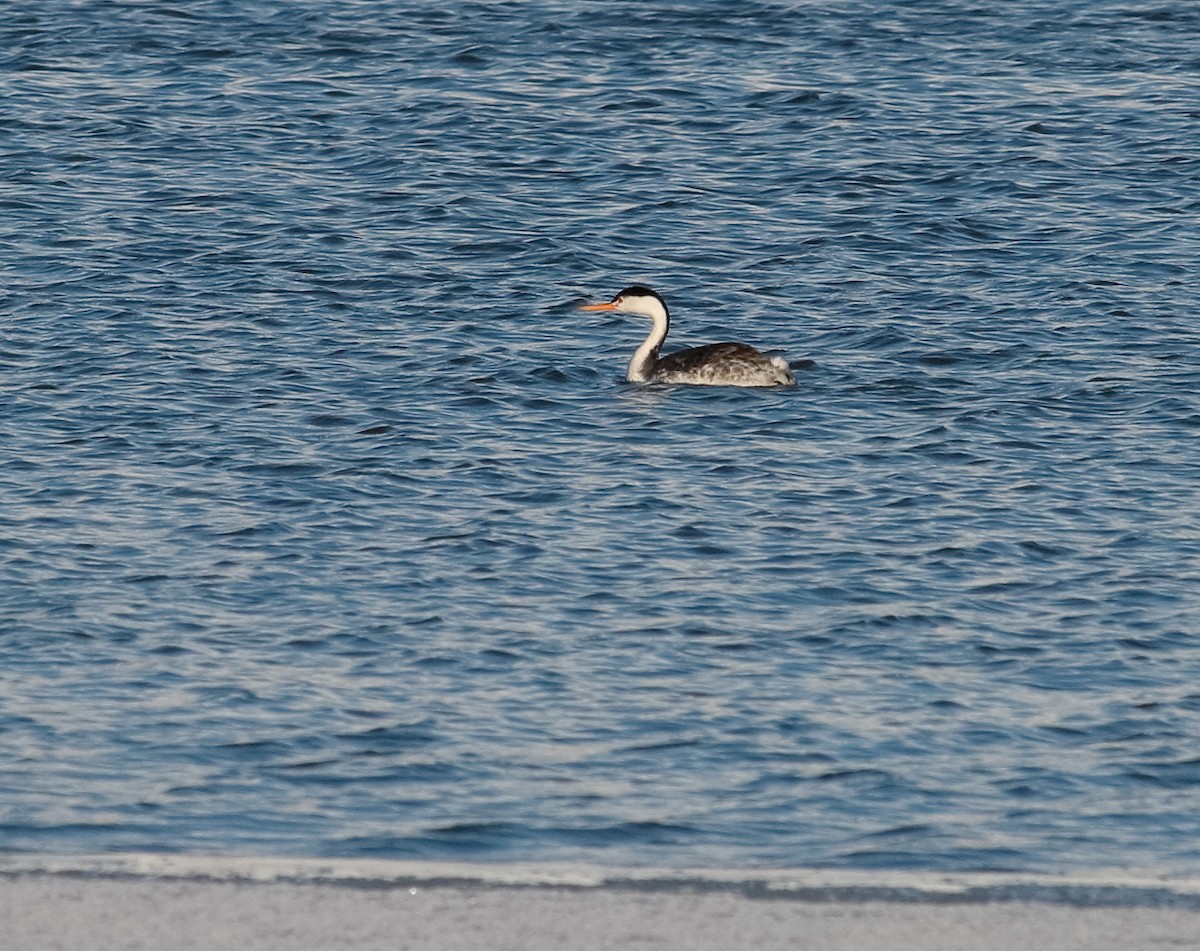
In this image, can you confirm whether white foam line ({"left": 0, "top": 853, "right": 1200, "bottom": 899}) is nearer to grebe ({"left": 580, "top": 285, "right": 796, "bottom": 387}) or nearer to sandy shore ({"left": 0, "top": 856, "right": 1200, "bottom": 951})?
sandy shore ({"left": 0, "top": 856, "right": 1200, "bottom": 951})

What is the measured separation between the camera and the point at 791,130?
2789 cm

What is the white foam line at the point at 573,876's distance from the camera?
30.3 ft

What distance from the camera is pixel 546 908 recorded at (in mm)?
8961

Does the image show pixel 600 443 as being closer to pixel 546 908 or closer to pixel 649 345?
pixel 649 345

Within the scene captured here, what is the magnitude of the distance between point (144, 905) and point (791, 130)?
20.4m

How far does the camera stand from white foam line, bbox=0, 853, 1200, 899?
30.3 ft

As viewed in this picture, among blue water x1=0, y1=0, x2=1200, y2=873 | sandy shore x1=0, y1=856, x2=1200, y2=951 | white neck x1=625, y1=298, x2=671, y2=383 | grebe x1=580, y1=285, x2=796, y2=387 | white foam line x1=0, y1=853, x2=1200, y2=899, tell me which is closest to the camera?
sandy shore x1=0, y1=856, x2=1200, y2=951

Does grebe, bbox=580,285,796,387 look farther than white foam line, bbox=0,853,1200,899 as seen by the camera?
Yes

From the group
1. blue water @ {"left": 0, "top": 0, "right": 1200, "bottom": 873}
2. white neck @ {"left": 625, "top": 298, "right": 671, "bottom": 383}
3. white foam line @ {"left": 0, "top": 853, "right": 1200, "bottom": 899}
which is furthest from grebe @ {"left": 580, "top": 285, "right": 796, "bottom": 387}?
white foam line @ {"left": 0, "top": 853, "right": 1200, "bottom": 899}

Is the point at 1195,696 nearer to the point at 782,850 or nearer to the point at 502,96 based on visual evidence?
the point at 782,850

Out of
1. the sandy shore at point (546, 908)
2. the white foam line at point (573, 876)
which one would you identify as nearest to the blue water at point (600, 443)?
the white foam line at point (573, 876)

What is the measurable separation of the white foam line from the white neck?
1029 cm

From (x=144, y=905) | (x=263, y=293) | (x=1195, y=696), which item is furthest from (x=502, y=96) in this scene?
(x=144, y=905)

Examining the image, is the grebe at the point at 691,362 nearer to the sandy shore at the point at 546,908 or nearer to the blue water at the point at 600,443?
the blue water at the point at 600,443
